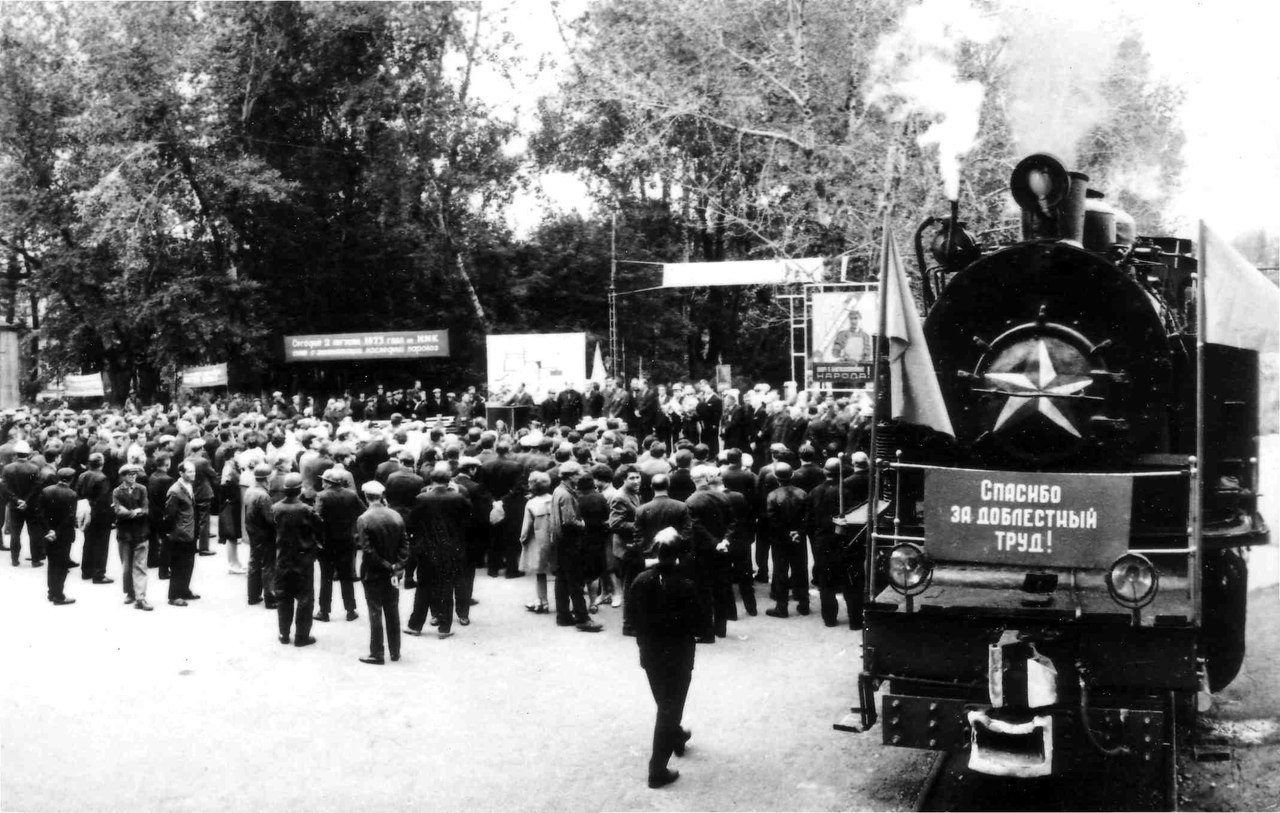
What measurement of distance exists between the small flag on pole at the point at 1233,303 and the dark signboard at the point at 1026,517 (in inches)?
37.6

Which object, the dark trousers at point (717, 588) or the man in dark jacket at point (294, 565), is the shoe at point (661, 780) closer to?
the dark trousers at point (717, 588)

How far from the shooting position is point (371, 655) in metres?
9.76

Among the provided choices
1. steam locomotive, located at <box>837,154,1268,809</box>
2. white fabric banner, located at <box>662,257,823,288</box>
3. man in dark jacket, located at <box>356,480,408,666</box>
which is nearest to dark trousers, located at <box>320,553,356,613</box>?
man in dark jacket, located at <box>356,480,408,666</box>

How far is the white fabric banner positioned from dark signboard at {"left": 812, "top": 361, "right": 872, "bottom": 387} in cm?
470

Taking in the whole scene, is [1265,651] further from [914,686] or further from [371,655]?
[371,655]

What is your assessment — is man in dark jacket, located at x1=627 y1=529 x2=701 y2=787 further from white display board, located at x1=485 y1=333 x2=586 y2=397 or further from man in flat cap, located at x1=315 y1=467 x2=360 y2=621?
white display board, located at x1=485 y1=333 x2=586 y2=397

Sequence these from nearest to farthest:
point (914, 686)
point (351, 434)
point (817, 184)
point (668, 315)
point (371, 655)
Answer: point (914, 686) < point (371, 655) < point (351, 434) < point (817, 184) < point (668, 315)

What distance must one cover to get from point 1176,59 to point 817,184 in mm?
8907

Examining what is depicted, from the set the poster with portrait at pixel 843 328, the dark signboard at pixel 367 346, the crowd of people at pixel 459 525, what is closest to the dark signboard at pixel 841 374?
the poster with portrait at pixel 843 328

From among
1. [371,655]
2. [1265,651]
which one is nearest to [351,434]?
[371,655]

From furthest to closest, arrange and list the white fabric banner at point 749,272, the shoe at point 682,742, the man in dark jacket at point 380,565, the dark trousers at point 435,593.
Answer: the white fabric banner at point 749,272
the dark trousers at point 435,593
the man in dark jacket at point 380,565
the shoe at point 682,742

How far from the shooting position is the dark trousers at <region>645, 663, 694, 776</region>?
6.90m

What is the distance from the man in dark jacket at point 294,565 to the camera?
1034cm

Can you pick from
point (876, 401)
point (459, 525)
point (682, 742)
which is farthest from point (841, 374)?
point (876, 401)
